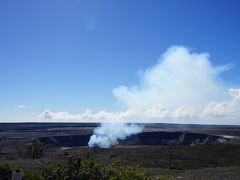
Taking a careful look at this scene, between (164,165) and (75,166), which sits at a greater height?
(75,166)

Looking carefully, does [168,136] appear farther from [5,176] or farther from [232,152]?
[5,176]

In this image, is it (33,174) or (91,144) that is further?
(91,144)

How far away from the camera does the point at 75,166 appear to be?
49.1 feet

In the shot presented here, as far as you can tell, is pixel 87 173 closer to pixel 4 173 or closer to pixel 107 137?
pixel 4 173

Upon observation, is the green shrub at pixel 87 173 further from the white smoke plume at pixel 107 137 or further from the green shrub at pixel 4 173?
the white smoke plume at pixel 107 137

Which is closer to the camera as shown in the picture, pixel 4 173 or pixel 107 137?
pixel 4 173

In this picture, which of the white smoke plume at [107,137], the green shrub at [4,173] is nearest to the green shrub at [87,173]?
the green shrub at [4,173]

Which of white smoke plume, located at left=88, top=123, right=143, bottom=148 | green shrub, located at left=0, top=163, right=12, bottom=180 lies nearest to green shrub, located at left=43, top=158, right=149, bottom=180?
green shrub, located at left=0, top=163, right=12, bottom=180

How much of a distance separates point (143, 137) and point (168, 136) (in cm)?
970

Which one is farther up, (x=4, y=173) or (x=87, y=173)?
(x=87, y=173)

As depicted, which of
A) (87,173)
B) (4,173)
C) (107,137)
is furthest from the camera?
(107,137)

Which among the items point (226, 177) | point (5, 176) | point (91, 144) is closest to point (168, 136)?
point (91, 144)

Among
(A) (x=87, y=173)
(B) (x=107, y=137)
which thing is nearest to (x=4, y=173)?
(A) (x=87, y=173)

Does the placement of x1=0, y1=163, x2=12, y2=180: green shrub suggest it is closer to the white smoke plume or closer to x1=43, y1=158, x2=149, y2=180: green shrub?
x1=43, y1=158, x2=149, y2=180: green shrub
